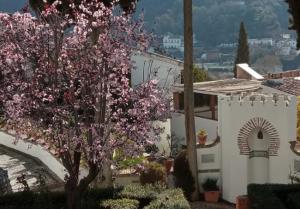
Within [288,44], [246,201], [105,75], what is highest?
[288,44]

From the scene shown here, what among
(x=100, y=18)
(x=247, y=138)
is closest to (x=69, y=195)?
(x=100, y=18)

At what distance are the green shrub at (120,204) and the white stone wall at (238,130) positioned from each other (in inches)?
303

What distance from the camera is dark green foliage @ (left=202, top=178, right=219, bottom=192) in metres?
20.0

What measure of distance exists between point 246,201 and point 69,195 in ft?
17.9

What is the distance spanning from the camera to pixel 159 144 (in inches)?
1022

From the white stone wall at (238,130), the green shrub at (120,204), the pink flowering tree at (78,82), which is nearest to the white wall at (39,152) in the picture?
the green shrub at (120,204)

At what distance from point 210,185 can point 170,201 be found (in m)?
7.94

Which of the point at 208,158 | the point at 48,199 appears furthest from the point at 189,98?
the point at 48,199

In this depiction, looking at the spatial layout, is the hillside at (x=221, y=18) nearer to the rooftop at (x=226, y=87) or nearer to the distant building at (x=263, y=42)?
the distant building at (x=263, y=42)

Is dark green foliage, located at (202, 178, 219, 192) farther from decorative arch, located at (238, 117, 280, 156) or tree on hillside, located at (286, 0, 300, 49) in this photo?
tree on hillside, located at (286, 0, 300, 49)

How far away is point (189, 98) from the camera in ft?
64.1

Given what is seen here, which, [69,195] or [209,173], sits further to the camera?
[209,173]

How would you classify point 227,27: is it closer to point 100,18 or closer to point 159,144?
point 159,144

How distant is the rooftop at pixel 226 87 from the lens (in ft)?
86.7
